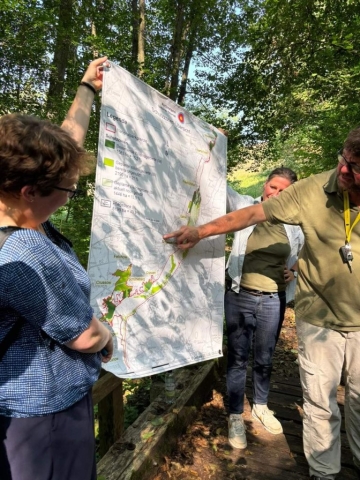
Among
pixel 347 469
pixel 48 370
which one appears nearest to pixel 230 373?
pixel 347 469

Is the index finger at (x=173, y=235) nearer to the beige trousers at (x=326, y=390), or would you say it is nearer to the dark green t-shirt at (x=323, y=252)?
the dark green t-shirt at (x=323, y=252)

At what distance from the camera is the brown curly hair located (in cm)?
102

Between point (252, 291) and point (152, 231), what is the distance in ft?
3.62

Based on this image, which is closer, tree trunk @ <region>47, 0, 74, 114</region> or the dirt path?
the dirt path

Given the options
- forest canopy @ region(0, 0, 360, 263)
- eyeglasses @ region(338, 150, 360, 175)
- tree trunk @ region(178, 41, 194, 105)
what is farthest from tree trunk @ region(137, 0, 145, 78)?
eyeglasses @ region(338, 150, 360, 175)

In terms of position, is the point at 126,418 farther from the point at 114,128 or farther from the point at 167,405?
the point at 114,128

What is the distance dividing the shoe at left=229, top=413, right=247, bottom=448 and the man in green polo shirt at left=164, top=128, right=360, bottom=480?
1.91 ft

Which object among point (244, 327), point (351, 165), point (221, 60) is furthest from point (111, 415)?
point (221, 60)

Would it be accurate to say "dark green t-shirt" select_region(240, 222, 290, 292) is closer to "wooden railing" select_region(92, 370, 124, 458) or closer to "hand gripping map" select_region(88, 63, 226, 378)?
"hand gripping map" select_region(88, 63, 226, 378)

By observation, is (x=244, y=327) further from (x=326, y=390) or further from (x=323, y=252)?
(x=323, y=252)

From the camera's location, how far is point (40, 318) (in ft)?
3.44

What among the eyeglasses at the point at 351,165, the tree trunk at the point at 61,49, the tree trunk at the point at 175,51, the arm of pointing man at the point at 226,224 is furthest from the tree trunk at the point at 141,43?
the eyeglasses at the point at 351,165

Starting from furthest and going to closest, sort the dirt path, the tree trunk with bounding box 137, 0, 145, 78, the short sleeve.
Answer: the tree trunk with bounding box 137, 0, 145, 78, the dirt path, the short sleeve

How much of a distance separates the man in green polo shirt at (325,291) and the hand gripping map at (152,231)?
220mm
